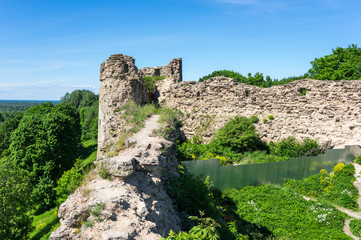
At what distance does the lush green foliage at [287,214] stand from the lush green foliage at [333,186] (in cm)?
88

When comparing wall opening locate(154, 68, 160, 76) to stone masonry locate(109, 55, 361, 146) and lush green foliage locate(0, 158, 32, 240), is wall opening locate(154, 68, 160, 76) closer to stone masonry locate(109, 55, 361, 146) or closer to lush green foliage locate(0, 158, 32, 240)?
stone masonry locate(109, 55, 361, 146)

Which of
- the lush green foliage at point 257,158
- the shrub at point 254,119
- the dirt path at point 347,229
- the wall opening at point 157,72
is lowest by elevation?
the dirt path at point 347,229

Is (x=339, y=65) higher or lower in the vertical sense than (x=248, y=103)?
higher

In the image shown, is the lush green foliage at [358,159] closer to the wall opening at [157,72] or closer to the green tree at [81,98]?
the wall opening at [157,72]

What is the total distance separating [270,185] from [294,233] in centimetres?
350

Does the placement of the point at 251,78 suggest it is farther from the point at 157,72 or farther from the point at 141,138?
the point at 141,138

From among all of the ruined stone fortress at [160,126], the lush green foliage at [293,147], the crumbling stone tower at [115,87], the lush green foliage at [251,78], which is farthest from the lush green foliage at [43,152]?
the lush green foliage at [251,78]

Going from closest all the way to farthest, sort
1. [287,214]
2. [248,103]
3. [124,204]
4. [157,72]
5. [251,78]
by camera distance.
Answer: [124,204], [287,214], [248,103], [157,72], [251,78]

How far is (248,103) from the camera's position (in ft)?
50.0

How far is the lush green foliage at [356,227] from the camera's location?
829 centimetres

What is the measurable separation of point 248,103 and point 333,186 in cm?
591

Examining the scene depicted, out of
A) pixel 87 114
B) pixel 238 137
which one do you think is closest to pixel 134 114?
pixel 238 137

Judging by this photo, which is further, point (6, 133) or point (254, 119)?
point (6, 133)

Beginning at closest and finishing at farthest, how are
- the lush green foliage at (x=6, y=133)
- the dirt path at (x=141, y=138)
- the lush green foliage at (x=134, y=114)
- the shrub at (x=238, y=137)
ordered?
the dirt path at (x=141, y=138) → the lush green foliage at (x=134, y=114) → the shrub at (x=238, y=137) → the lush green foliage at (x=6, y=133)
